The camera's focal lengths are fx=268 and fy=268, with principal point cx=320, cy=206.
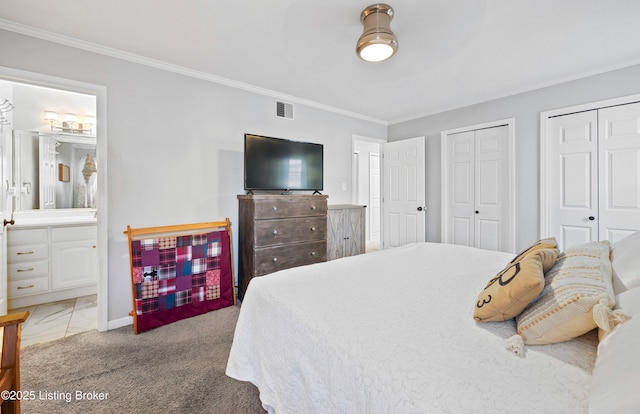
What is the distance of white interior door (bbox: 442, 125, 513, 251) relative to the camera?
361 cm

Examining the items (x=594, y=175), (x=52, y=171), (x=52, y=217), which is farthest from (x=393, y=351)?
(x=52, y=171)

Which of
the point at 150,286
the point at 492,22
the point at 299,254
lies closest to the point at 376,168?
the point at 299,254

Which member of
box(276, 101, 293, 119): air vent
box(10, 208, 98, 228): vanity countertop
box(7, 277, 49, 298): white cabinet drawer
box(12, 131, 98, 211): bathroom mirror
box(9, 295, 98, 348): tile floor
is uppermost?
box(276, 101, 293, 119): air vent

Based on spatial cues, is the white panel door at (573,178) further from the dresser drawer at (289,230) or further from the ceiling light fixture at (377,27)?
the dresser drawer at (289,230)

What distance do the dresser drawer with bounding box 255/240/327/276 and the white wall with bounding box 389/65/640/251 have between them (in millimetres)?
2092

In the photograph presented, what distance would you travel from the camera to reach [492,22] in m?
2.06

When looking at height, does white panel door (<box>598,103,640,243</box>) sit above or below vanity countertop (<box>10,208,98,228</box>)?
above

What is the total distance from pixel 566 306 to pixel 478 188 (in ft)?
11.2

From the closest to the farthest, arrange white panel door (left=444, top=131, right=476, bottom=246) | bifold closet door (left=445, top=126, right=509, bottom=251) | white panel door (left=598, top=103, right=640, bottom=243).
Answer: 1. white panel door (left=598, top=103, right=640, bottom=243)
2. bifold closet door (left=445, top=126, right=509, bottom=251)
3. white panel door (left=444, top=131, right=476, bottom=246)

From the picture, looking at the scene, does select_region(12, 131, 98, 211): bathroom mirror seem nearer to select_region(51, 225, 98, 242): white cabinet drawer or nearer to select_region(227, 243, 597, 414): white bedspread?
select_region(51, 225, 98, 242): white cabinet drawer

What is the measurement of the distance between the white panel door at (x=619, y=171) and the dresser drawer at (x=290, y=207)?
3.08 m

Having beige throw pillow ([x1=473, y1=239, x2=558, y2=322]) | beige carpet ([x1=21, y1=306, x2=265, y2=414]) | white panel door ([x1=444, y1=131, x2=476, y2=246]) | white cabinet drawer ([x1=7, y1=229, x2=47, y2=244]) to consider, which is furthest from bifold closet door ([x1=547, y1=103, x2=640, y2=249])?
white cabinet drawer ([x1=7, y1=229, x2=47, y2=244])

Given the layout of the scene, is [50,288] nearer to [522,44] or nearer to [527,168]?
[522,44]

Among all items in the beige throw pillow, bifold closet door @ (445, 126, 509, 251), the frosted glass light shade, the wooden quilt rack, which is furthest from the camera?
bifold closet door @ (445, 126, 509, 251)
